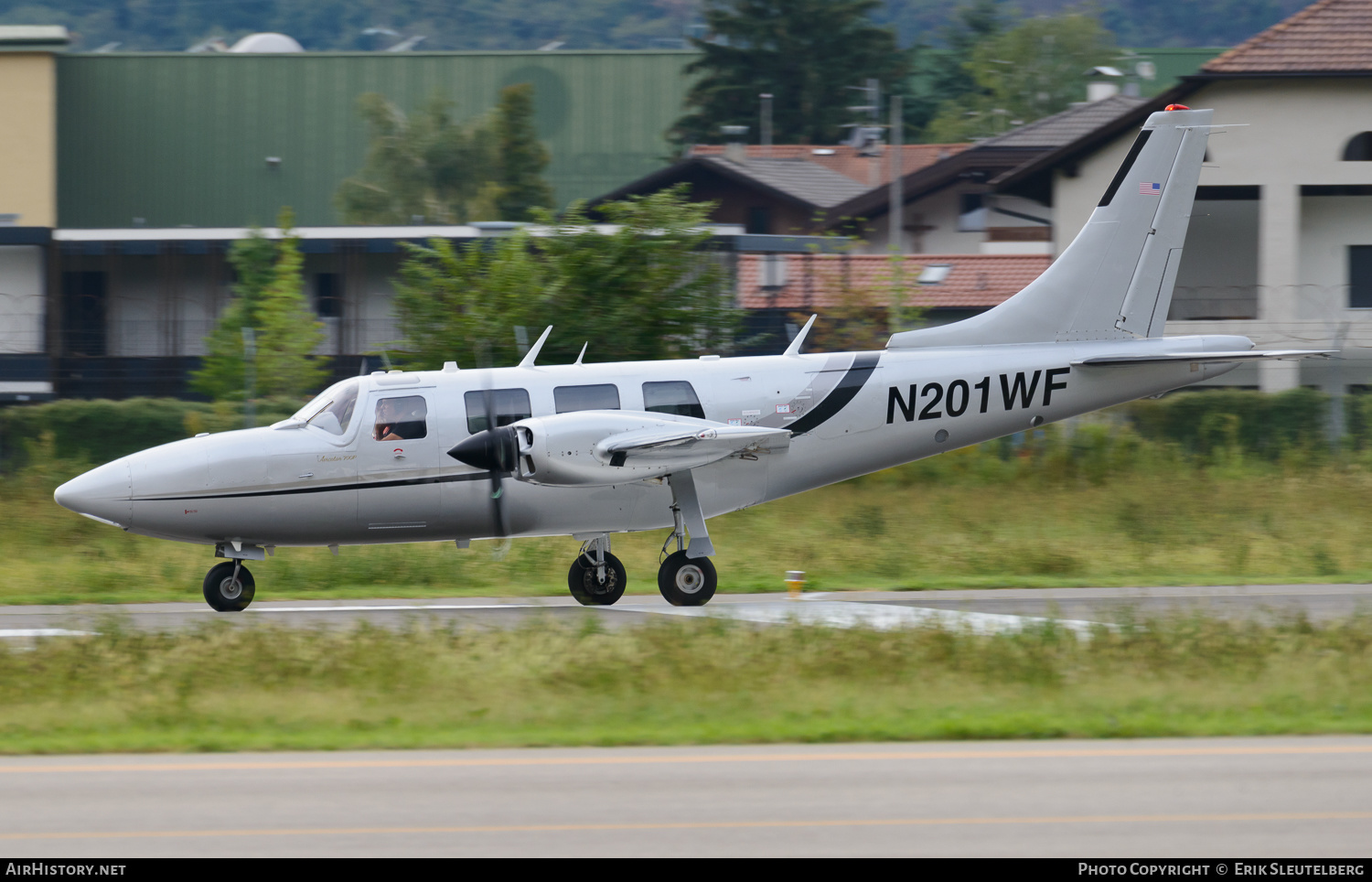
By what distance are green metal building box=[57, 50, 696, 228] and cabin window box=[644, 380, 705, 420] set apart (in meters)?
59.9

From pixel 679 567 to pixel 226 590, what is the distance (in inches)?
192

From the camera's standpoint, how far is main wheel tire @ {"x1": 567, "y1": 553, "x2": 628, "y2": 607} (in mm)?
16844

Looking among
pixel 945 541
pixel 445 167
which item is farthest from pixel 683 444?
pixel 445 167

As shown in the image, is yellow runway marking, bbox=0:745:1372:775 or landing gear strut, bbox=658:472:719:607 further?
landing gear strut, bbox=658:472:719:607

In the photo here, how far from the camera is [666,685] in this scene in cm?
1166

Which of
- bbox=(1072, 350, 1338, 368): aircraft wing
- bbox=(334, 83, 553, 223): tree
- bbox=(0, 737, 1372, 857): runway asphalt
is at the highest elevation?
bbox=(334, 83, 553, 223): tree

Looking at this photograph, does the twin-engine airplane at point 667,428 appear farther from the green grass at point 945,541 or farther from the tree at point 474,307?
the tree at point 474,307

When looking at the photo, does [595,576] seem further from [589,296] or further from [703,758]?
[589,296]

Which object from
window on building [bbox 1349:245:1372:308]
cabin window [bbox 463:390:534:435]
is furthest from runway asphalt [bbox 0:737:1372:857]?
window on building [bbox 1349:245:1372:308]

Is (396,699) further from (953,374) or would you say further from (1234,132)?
(1234,132)

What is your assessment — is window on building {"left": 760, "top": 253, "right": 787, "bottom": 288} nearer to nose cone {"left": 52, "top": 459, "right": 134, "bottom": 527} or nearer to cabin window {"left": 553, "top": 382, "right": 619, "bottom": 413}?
cabin window {"left": 553, "top": 382, "right": 619, "bottom": 413}

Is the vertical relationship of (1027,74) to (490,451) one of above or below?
above
